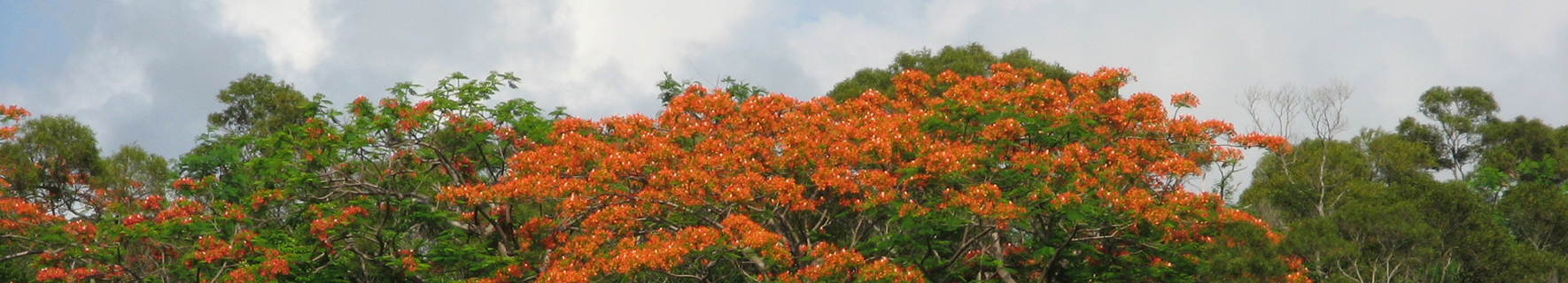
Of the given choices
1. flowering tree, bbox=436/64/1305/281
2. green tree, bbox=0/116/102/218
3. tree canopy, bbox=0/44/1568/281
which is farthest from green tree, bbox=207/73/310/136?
flowering tree, bbox=436/64/1305/281

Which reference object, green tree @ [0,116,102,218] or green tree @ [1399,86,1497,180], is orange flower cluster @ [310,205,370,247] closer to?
Answer: green tree @ [0,116,102,218]

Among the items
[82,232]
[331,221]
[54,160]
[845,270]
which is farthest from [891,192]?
[54,160]

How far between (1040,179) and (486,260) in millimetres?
6536

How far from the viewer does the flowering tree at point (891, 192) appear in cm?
1450

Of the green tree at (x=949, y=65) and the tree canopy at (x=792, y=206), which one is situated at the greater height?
the green tree at (x=949, y=65)

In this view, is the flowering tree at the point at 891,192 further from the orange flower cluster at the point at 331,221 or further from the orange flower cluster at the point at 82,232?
the orange flower cluster at the point at 82,232

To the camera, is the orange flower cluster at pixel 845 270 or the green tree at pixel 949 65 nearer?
the orange flower cluster at pixel 845 270

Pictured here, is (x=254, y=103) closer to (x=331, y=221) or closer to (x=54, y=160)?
(x=54, y=160)

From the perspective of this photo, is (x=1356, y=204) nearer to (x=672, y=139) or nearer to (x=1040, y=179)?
(x=1040, y=179)

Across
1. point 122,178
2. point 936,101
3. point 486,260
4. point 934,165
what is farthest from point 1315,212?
point 122,178

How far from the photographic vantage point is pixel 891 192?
571 inches

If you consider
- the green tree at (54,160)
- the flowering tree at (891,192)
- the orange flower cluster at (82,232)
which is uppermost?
the green tree at (54,160)

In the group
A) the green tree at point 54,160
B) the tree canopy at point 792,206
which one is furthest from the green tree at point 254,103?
the tree canopy at point 792,206

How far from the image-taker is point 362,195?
18234 millimetres
